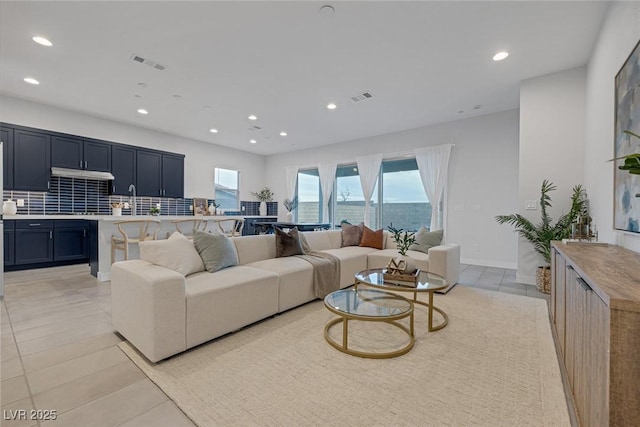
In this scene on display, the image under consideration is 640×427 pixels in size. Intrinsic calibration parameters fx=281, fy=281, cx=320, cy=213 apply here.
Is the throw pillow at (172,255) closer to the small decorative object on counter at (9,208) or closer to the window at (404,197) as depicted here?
the small decorative object on counter at (9,208)

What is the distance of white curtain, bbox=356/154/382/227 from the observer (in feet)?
22.5

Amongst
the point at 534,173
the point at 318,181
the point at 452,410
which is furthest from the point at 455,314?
the point at 318,181

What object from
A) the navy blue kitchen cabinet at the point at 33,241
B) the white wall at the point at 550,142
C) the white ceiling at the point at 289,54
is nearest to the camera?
the white ceiling at the point at 289,54

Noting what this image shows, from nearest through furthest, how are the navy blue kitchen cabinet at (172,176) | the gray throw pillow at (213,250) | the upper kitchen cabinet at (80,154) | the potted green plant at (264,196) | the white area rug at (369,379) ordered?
the white area rug at (369,379) → the gray throw pillow at (213,250) → the upper kitchen cabinet at (80,154) → the navy blue kitchen cabinet at (172,176) → the potted green plant at (264,196)

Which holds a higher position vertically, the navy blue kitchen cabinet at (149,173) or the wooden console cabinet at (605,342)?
the navy blue kitchen cabinet at (149,173)

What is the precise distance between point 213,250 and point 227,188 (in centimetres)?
589

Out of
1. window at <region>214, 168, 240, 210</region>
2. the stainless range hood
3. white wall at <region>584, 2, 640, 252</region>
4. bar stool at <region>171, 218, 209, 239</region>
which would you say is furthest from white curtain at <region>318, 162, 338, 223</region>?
white wall at <region>584, 2, 640, 252</region>

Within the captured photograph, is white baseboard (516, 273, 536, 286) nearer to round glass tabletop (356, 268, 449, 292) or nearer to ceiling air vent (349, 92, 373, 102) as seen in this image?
round glass tabletop (356, 268, 449, 292)

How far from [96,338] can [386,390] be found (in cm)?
238

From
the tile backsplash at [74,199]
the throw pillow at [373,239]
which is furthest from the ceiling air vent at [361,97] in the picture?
the tile backsplash at [74,199]

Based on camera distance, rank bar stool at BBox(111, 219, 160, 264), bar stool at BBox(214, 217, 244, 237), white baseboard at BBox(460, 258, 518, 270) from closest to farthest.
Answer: bar stool at BBox(111, 219, 160, 264) → white baseboard at BBox(460, 258, 518, 270) → bar stool at BBox(214, 217, 244, 237)

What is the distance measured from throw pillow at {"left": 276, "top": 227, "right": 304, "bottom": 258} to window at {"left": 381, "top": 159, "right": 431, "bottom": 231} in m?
3.71

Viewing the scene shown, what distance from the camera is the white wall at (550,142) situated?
3.71 meters

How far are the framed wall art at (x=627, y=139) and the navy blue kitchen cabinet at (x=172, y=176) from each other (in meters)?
7.46
